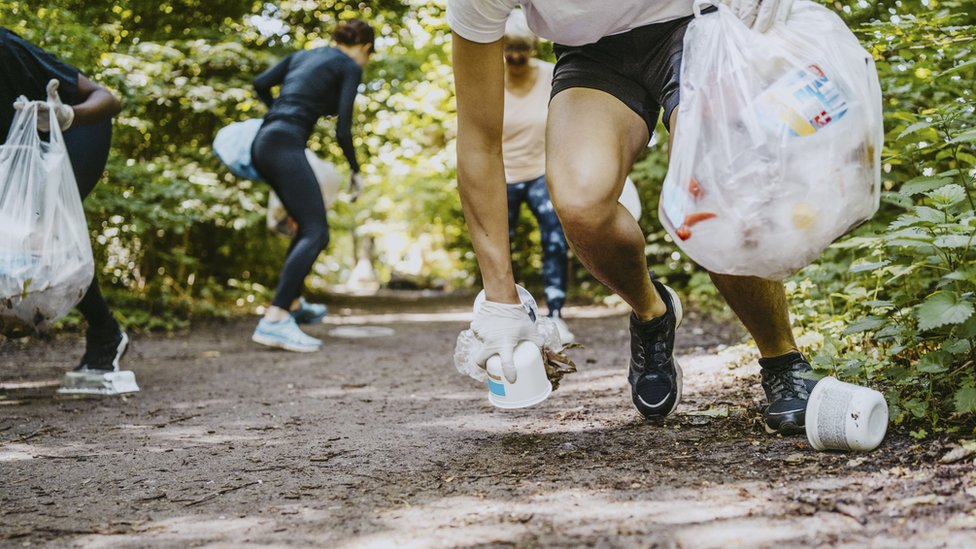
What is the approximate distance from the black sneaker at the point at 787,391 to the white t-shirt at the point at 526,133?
9.19ft

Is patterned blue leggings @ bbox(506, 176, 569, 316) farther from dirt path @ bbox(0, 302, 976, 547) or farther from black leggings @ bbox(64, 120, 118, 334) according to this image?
black leggings @ bbox(64, 120, 118, 334)

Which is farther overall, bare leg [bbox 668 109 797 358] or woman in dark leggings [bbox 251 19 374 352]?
woman in dark leggings [bbox 251 19 374 352]

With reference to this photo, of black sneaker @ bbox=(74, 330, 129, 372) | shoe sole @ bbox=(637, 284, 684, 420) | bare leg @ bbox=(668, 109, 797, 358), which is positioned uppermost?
bare leg @ bbox=(668, 109, 797, 358)

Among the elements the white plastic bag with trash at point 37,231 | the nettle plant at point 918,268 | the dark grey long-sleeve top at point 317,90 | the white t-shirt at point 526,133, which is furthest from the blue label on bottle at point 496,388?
the dark grey long-sleeve top at point 317,90

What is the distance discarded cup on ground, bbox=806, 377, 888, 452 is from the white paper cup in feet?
2.17

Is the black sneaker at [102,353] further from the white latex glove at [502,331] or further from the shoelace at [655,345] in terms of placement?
the shoelace at [655,345]

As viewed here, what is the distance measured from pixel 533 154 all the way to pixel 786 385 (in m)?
2.94

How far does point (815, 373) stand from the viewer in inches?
86.3

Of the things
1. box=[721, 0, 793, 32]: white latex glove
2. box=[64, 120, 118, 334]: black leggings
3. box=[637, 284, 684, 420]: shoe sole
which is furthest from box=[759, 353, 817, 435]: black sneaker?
box=[64, 120, 118, 334]: black leggings

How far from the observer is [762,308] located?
84.8 inches

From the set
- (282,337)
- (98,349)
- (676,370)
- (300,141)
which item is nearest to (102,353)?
(98,349)

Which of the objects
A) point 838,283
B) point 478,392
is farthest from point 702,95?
point 838,283

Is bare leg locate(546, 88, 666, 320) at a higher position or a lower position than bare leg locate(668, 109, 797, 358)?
higher

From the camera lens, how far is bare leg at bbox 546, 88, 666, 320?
6.85 ft
